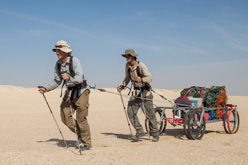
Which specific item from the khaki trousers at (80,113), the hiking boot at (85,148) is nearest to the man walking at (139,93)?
the khaki trousers at (80,113)

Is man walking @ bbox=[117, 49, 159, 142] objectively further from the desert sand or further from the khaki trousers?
the khaki trousers

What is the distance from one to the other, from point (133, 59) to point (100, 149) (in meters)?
2.79

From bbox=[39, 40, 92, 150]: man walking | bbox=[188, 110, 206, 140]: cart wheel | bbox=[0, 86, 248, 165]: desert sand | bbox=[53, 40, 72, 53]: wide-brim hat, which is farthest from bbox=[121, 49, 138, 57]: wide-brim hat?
bbox=[188, 110, 206, 140]: cart wheel

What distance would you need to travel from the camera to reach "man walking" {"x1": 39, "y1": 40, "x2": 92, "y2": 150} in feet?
24.2

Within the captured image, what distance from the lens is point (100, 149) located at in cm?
774

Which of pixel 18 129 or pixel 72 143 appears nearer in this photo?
pixel 72 143

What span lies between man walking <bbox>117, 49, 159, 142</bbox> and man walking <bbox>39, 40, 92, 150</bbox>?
1.84 meters

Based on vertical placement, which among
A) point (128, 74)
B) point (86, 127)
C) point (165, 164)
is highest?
point (128, 74)

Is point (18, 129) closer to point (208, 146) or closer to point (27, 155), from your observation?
point (27, 155)

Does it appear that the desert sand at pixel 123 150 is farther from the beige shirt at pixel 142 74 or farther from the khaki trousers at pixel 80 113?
the beige shirt at pixel 142 74

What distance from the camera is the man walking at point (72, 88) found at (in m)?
7.36

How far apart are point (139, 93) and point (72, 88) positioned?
232 centimetres

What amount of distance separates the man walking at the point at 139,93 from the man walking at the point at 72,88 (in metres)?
1.84

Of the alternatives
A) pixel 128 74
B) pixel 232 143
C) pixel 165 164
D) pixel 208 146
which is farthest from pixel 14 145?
pixel 232 143
